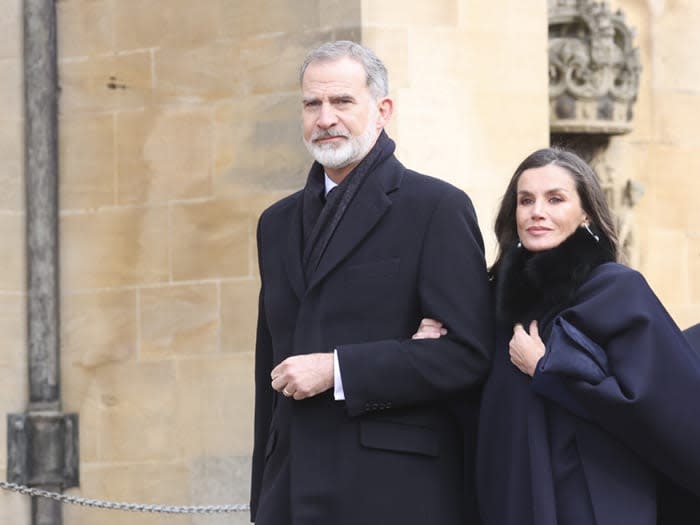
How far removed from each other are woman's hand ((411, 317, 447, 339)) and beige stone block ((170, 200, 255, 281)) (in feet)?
9.30

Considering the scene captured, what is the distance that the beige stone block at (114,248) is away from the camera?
25.2 feet

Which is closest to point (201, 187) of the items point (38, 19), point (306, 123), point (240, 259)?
point (240, 259)

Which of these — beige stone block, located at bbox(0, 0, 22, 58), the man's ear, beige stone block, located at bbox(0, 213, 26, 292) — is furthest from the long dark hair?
beige stone block, located at bbox(0, 0, 22, 58)

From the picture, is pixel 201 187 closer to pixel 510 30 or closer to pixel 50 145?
pixel 50 145

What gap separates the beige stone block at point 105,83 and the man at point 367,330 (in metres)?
2.99

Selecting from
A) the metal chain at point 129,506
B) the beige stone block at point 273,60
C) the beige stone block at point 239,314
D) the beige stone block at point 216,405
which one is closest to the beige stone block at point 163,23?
the beige stone block at point 273,60

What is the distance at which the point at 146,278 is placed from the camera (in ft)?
25.3

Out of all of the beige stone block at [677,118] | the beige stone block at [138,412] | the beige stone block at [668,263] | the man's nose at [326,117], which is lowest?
the beige stone block at [138,412]

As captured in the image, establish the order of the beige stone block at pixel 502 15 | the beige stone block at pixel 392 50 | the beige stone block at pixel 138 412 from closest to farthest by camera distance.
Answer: the beige stone block at pixel 392 50 → the beige stone block at pixel 502 15 → the beige stone block at pixel 138 412

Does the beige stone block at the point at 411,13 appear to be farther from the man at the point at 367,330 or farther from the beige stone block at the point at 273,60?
the man at the point at 367,330

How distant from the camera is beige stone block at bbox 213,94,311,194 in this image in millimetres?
7266

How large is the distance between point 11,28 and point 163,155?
0.84 m

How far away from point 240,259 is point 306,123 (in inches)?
109

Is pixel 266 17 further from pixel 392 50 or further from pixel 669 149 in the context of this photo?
pixel 669 149
